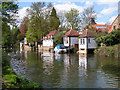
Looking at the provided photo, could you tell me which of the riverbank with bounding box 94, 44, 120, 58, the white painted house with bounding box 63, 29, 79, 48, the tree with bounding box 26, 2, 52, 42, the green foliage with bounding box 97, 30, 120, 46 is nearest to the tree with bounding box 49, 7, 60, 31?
the tree with bounding box 26, 2, 52, 42

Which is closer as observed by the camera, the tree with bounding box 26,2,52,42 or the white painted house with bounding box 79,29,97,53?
the white painted house with bounding box 79,29,97,53

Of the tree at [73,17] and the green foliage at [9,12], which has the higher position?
the tree at [73,17]

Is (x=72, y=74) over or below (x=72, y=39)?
below

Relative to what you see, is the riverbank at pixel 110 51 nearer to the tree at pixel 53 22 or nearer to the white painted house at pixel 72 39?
the white painted house at pixel 72 39

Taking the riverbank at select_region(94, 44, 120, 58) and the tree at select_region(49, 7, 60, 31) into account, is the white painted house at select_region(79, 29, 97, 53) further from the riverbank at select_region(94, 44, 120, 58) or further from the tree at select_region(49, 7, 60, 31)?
the tree at select_region(49, 7, 60, 31)

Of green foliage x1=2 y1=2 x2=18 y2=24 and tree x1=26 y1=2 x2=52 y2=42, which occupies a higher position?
tree x1=26 y1=2 x2=52 y2=42

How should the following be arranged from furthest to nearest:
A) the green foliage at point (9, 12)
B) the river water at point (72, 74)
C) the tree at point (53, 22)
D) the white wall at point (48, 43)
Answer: the tree at point (53, 22) < the white wall at point (48, 43) < the green foliage at point (9, 12) < the river water at point (72, 74)

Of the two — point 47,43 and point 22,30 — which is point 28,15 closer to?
point 47,43

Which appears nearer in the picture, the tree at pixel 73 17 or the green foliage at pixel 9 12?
the green foliage at pixel 9 12

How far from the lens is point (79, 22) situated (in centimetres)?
6247

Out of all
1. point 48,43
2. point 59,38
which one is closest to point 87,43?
point 59,38

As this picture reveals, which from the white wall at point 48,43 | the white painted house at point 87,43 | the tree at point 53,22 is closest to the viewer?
the white painted house at point 87,43

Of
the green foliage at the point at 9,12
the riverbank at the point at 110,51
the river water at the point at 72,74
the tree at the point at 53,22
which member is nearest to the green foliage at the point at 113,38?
the riverbank at the point at 110,51

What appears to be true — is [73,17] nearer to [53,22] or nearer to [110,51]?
[53,22]
